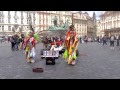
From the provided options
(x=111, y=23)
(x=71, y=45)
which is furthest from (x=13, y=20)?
(x=71, y=45)

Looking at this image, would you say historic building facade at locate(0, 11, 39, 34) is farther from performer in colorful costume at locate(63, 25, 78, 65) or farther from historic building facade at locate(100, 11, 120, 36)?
performer in colorful costume at locate(63, 25, 78, 65)

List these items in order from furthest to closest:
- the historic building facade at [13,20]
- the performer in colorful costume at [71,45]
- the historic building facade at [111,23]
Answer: the historic building facade at [13,20], the historic building facade at [111,23], the performer in colorful costume at [71,45]

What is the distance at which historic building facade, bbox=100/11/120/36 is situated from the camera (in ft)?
325

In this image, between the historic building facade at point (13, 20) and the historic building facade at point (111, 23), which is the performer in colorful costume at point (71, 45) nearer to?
the historic building facade at point (111, 23)

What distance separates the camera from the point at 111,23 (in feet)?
349

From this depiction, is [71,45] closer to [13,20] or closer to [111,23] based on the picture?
[111,23]

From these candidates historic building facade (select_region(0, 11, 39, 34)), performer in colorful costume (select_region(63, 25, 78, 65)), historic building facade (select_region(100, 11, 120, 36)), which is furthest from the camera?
historic building facade (select_region(0, 11, 39, 34))

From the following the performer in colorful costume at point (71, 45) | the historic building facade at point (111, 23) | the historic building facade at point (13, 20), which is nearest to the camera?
the performer in colorful costume at point (71, 45)

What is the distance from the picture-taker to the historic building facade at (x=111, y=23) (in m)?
99.1

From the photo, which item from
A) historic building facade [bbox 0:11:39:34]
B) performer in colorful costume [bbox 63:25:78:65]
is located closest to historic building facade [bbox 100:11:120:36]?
historic building facade [bbox 0:11:39:34]

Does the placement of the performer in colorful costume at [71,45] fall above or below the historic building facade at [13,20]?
below

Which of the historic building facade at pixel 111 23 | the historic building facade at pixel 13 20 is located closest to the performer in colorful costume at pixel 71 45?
the historic building facade at pixel 111 23
